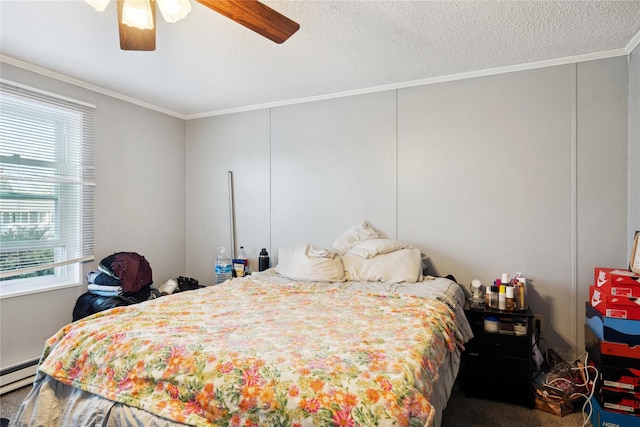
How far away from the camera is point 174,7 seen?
1.58 meters

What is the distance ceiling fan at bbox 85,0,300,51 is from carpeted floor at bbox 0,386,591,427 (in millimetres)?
2462

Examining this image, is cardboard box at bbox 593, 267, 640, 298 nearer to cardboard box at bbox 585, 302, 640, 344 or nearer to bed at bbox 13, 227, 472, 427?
cardboard box at bbox 585, 302, 640, 344

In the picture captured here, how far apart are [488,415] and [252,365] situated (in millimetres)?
1807

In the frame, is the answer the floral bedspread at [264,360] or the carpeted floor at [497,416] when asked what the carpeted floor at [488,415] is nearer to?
the carpeted floor at [497,416]

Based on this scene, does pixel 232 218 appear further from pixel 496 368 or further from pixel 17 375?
pixel 496 368

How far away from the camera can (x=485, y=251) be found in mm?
2947

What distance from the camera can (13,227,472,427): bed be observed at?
1.19m

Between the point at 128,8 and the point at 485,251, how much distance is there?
289 cm

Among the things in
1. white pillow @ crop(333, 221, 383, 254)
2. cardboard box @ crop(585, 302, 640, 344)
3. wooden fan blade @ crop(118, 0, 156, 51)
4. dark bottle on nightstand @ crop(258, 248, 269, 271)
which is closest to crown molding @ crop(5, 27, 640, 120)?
white pillow @ crop(333, 221, 383, 254)

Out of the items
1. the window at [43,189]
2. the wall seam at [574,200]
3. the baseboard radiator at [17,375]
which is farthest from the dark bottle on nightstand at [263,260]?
the wall seam at [574,200]

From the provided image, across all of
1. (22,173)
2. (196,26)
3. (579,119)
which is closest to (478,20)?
(579,119)

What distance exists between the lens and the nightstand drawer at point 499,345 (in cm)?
238

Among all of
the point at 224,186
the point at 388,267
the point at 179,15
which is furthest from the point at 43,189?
the point at 388,267

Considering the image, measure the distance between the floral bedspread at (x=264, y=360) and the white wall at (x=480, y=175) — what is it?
113 centimetres
